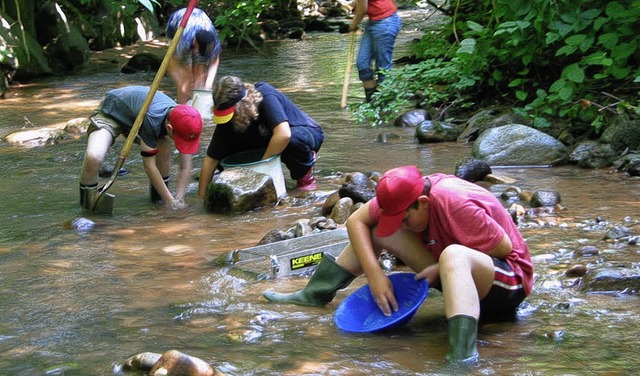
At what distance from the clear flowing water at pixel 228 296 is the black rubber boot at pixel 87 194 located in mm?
102

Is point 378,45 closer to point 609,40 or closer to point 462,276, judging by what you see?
point 609,40

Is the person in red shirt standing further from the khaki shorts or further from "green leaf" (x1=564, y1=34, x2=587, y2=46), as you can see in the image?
the khaki shorts

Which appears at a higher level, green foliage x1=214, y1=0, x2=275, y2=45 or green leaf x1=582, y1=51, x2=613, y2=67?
green leaf x1=582, y1=51, x2=613, y2=67

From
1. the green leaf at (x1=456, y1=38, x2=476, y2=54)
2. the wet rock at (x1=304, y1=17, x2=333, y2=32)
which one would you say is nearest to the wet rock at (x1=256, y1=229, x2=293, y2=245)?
the green leaf at (x1=456, y1=38, x2=476, y2=54)

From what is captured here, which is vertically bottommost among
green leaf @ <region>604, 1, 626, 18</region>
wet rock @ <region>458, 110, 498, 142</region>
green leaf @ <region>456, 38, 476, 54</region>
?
wet rock @ <region>458, 110, 498, 142</region>

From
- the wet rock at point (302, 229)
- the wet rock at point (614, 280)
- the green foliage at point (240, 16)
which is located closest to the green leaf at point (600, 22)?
the wet rock at point (302, 229)

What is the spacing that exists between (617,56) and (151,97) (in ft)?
10.6

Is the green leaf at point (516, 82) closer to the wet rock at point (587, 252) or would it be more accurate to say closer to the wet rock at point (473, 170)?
the wet rock at point (473, 170)

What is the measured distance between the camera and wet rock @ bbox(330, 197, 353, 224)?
17.0ft

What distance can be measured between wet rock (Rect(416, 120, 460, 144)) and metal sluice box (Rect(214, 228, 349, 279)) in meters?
3.17

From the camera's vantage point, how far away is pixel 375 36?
29.4 ft

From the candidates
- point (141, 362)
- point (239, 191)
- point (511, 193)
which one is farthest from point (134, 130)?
point (141, 362)

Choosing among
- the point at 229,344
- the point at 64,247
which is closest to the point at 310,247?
the point at 229,344

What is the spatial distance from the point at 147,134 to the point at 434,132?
8.91 feet
